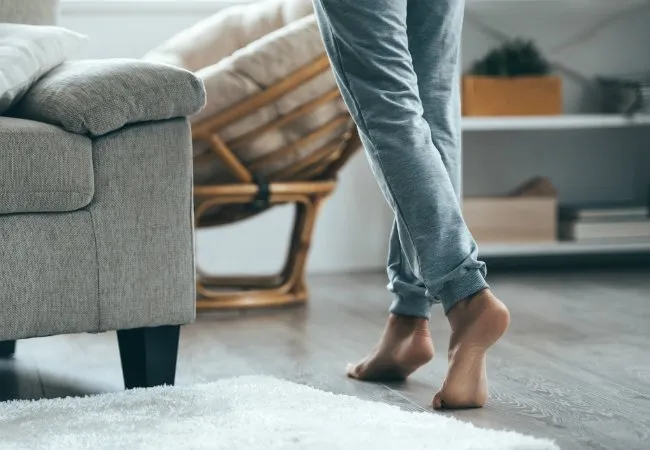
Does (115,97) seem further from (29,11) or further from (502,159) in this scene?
(502,159)

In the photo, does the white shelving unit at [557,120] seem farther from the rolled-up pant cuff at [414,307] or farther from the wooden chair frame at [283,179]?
the rolled-up pant cuff at [414,307]

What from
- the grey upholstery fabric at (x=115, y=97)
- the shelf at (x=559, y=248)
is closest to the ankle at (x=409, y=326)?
the grey upholstery fabric at (x=115, y=97)

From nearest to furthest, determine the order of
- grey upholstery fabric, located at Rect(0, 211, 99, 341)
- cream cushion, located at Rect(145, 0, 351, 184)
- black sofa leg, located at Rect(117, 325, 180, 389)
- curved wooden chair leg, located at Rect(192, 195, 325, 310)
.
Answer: grey upholstery fabric, located at Rect(0, 211, 99, 341), black sofa leg, located at Rect(117, 325, 180, 389), cream cushion, located at Rect(145, 0, 351, 184), curved wooden chair leg, located at Rect(192, 195, 325, 310)

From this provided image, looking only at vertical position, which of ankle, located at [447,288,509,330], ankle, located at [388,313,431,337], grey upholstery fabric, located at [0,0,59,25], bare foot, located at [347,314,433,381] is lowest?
bare foot, located at [347,314,433,381]

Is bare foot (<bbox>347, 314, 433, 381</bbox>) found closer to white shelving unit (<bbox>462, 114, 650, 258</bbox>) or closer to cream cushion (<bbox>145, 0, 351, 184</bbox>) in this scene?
cream cushion (<bbox>145, 0, 351, 184</bbox>)

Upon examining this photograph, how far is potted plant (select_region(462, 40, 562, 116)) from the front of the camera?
141 inches

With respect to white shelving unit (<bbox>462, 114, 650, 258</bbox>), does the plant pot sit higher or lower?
higher

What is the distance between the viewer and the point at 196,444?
1.37 metres

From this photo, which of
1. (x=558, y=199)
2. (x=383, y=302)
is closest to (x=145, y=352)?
(x=383, y=302)

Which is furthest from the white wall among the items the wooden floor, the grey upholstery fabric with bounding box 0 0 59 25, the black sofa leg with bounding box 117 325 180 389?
the black sofa leg with bounding box 117 325 180 389

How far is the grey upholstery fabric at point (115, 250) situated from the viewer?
66.8 inches

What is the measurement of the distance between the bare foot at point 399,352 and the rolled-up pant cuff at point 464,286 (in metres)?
0.26

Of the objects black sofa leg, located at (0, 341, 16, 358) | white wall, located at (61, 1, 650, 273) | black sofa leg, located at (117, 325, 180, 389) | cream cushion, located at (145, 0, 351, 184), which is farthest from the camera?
white wall, located at (61, 1, 650, 273)

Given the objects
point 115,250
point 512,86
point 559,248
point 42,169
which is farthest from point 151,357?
point 512,86
